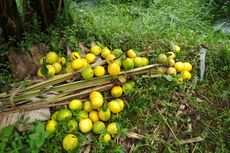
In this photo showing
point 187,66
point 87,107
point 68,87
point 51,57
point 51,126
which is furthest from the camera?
point 187,66

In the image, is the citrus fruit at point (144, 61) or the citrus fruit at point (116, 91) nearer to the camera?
the citrus fruit at point (116, 91)

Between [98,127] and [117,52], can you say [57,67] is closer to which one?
[117,52]

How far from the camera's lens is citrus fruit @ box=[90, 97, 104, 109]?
255 centimetres

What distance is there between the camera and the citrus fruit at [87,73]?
2.68 meters

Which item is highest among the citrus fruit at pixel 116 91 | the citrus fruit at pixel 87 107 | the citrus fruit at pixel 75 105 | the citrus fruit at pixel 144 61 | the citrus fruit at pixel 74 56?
the citrus fruit at pixel 74 56

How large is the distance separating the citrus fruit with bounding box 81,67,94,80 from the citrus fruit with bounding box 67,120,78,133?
1.29 feet

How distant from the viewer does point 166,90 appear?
2859mm

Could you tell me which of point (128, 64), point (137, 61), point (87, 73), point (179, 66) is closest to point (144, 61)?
point (137, 61)

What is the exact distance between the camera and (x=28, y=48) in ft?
9.73

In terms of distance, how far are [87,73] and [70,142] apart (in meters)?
0.60

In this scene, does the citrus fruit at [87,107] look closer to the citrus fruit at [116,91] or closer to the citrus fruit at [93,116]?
the citrus fruit at [93,116]

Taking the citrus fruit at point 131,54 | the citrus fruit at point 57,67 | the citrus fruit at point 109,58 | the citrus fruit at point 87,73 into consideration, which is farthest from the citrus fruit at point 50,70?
the citrus fruit at point 131,54

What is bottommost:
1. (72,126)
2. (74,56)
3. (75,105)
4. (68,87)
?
(72,126)

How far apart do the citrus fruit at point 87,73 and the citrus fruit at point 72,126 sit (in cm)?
39
